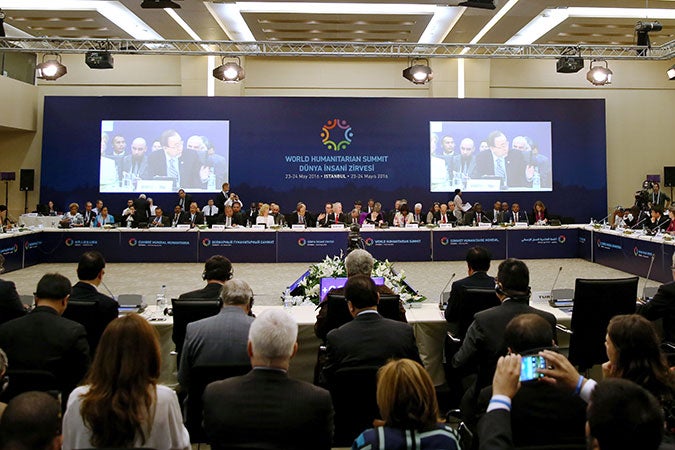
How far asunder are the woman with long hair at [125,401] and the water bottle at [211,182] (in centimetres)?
1175

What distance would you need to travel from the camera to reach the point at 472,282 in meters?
3.50

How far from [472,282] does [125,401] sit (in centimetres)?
247

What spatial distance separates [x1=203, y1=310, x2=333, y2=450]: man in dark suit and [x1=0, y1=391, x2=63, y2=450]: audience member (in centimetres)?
49

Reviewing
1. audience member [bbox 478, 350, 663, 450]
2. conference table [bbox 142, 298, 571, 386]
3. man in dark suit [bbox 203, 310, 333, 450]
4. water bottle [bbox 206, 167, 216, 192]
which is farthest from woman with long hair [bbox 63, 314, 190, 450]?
water bottle [bbox 206, 167, 216, 192]

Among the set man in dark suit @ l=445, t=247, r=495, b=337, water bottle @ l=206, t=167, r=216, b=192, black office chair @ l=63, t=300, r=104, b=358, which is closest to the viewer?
black office chair @ l=63, t=300, r=104, b=358

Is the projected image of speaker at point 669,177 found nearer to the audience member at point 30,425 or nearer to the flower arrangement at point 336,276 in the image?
the flower arrangement at point 336,276

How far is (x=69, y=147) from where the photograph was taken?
13.3 meters

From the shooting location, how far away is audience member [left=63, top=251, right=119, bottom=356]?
A: 314 cm

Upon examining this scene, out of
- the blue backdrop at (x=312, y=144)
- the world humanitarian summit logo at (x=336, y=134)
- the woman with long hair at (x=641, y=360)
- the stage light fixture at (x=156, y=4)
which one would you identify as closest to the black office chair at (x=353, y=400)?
the woman with long hair at (x=641, y=360)

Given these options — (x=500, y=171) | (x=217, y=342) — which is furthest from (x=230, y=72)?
(x=217, y=342)

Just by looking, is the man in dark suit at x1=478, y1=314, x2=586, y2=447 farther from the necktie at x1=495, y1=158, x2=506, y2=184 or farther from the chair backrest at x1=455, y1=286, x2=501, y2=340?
the necktie at x1=495, y1=158, x2=506, y2=184

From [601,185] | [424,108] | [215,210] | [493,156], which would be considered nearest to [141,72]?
[215,210]

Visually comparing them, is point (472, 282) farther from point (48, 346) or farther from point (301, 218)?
point (301, 218)

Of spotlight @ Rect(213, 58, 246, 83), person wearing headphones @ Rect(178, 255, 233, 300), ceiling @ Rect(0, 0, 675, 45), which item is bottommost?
person wearing headphones @ Rect(178, 255, 233, 300)
